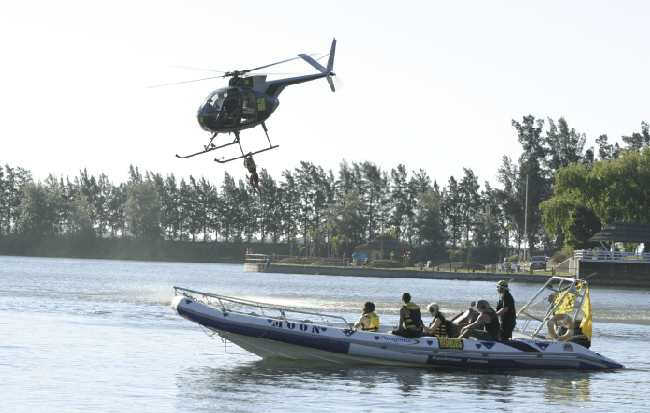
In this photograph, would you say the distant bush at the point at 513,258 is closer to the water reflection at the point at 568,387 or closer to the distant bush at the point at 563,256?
the distant bush at the point at 563,256

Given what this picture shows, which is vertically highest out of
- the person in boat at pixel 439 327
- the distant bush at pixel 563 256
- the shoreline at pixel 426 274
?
the distant bush at pixel 563 256

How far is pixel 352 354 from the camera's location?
3609 cm

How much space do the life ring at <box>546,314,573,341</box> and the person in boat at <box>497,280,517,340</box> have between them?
2.00 m

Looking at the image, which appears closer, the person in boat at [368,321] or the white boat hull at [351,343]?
the white boat hull at [351,343]

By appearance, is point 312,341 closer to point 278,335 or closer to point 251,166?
point 278,335

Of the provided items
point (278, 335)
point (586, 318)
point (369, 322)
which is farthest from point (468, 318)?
point (278, 335)

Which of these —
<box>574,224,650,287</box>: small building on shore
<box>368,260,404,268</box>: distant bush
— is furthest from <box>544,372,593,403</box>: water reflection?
<box>368,260,404,268</box>: distant bush

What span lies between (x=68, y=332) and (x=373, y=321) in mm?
14363

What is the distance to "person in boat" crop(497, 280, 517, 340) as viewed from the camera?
35.6 m

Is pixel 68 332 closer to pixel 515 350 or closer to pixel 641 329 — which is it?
pixel 515 350

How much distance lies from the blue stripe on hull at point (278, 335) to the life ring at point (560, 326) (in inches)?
251

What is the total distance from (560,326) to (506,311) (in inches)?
113

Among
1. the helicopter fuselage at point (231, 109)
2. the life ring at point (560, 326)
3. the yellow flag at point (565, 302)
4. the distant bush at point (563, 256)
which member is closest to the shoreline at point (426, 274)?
the distant bush at point (563, 256)

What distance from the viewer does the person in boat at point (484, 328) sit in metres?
35.9
